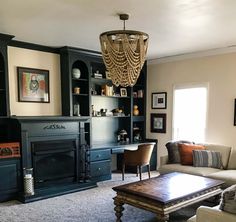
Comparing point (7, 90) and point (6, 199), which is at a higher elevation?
point (7, 90)

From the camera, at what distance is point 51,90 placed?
491 centimetres

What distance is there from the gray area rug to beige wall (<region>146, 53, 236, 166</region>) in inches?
64.9

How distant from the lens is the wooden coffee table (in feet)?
8.84

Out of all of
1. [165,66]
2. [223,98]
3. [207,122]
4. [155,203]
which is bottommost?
[155,203]

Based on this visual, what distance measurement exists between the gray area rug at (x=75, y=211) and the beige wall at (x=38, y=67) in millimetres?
1561

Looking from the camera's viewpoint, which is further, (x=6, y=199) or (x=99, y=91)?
(x=99, y=91)

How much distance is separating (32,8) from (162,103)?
375 cm

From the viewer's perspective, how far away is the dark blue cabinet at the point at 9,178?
3903 millimetres

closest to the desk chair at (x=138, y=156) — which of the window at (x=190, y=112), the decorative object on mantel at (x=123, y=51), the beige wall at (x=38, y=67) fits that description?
the window at (x=190, y=112)

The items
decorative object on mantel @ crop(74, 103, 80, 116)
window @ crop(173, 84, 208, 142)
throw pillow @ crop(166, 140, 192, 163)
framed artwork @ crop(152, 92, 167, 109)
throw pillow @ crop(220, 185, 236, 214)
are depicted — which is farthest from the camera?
framed artwork @ crop(152, 92, 167, 109)

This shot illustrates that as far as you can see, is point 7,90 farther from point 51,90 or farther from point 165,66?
point 165,66

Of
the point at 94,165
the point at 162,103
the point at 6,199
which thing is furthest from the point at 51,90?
the point at 162,103

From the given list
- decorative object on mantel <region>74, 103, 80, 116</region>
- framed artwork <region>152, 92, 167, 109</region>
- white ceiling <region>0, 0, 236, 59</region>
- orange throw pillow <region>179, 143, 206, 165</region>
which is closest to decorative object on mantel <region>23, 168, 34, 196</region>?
decorative object on mantel <region>74, 103, 80, 116</region>

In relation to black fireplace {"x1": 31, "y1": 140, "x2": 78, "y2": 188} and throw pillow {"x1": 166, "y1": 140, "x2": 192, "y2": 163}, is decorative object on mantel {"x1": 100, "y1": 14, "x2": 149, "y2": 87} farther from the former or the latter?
throw pillow {"x1": 166, "y1": 140, "x2": 192, "y2": 163}
